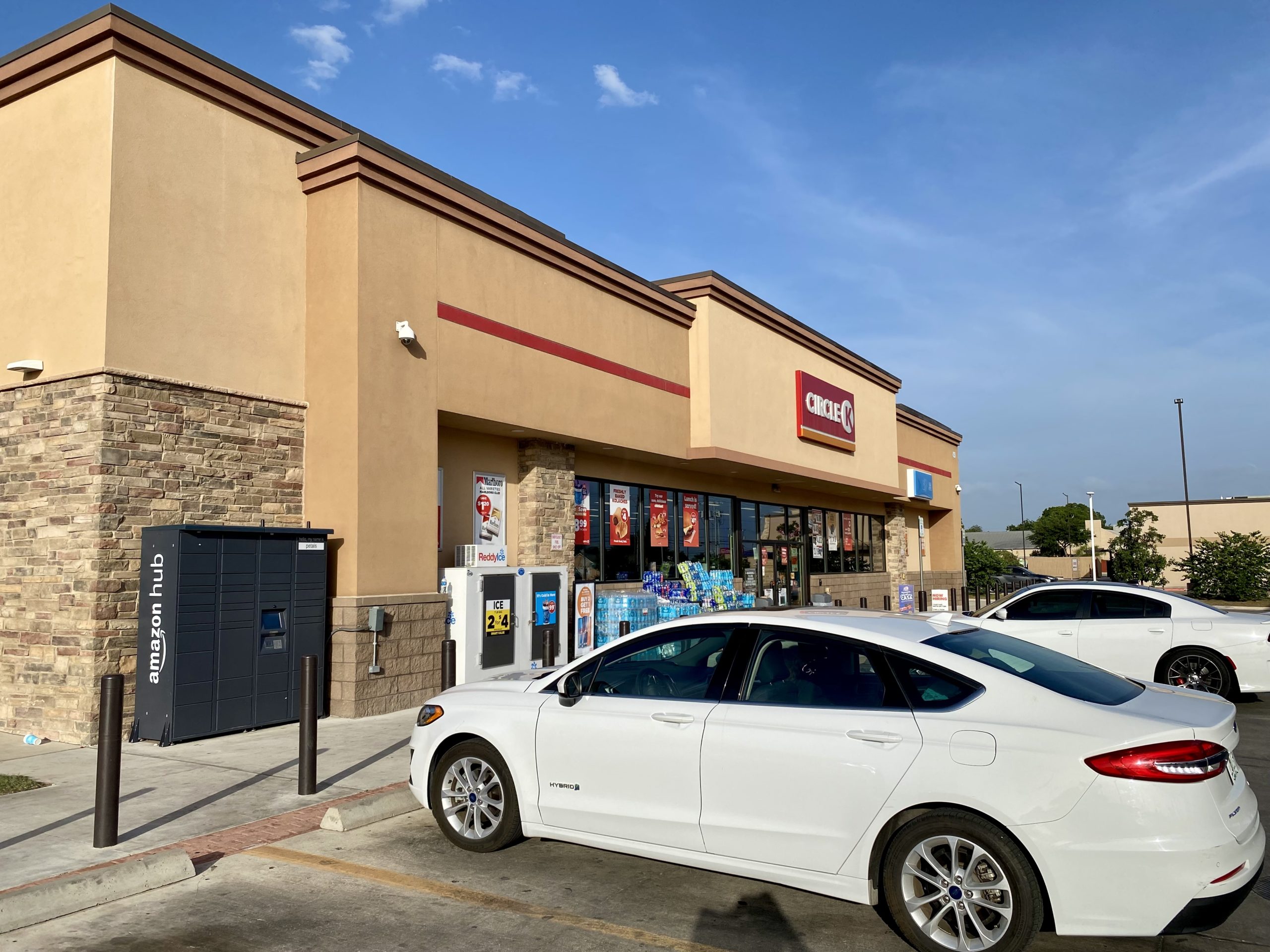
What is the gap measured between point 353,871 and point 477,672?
728 centimetres

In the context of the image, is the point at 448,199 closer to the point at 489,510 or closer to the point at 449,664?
A: the point at 489,510

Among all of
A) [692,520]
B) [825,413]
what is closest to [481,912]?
[692,520]

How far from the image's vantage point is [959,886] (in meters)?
4.44

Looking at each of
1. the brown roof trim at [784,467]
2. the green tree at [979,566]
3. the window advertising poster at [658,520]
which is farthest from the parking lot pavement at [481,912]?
the green tree at [979,566]

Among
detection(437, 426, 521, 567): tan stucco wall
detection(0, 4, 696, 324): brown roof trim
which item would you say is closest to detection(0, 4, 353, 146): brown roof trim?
detection(0, 4, 696, 324): brown roof trim

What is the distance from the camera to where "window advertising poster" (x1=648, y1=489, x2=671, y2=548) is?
19.6m

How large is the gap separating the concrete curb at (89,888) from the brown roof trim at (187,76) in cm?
877

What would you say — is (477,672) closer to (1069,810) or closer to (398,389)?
(398,389)

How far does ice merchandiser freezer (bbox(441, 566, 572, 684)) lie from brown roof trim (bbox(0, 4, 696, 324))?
5111mm

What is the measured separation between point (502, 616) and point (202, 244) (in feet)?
20.2

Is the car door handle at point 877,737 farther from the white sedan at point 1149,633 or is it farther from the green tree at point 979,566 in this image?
the green tree at point 979,566

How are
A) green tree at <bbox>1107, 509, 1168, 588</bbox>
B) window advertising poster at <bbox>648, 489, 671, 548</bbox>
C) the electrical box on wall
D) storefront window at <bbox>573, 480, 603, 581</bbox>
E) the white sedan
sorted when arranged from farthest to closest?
green tree at <bbox>1107, 509, 1168, 588</bbox>, window advertising poster at <bbox>648, 489, 671, 548</bbox>, storefront window at <bbox>573, 480, 603, 581</bbox>, the white sedan, the electrical box on wall

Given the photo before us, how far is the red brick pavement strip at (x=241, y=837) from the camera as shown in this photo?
5941mm

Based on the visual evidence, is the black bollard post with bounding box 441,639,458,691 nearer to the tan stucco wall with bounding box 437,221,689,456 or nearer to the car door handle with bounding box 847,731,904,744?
the tan stucco wall with bounding box 437,221,689,456
